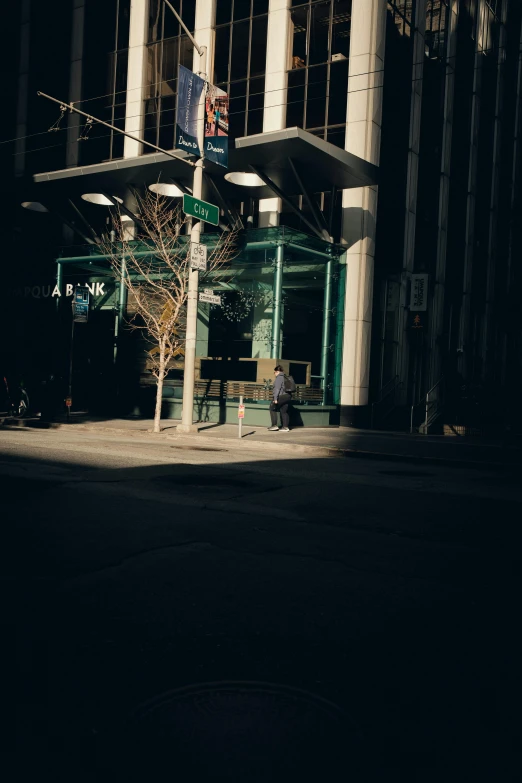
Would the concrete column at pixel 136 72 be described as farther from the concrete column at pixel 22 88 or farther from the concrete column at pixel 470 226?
the concrete column at pixel 470 226

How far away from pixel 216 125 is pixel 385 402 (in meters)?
11.8

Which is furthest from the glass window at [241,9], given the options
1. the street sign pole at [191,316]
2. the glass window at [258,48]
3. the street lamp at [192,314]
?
the street sign pole at [191,316]

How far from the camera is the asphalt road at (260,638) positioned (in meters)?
2.66

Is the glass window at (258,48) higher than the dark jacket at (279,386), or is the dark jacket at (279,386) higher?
the glass window at (258,48)

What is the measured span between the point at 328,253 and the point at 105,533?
18.4 meters

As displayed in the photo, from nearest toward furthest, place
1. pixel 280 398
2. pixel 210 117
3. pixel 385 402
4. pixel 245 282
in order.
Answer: pixel 210 117 → pixel 280 398 → pixel 245 282 → pixel 385 402

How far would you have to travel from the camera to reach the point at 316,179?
Result: 74.2ft

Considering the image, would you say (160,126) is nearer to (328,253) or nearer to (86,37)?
(86,37)

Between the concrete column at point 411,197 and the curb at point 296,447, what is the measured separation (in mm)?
11482

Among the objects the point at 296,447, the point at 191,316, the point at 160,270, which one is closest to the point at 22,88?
the point at 160,270

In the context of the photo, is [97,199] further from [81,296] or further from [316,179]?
[316,179]

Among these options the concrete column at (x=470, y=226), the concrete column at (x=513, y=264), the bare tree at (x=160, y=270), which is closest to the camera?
the bare tree at (x=160, y=270)

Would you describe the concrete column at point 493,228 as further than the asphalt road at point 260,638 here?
Yes

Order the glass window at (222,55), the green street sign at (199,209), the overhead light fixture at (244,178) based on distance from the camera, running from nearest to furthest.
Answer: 1. the green street sign at (199,209)
2. the overhead light fixture at (244,178)
3. the glass window at (222,55)
